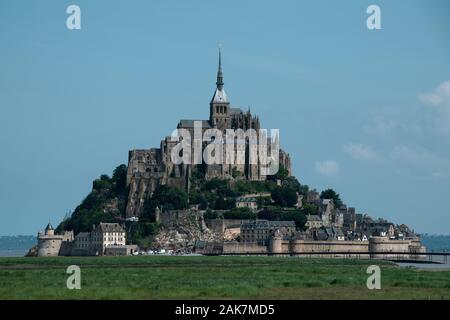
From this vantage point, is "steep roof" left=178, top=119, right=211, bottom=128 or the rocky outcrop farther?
"steep roof" left=178, top=119, right=211, bottom=128

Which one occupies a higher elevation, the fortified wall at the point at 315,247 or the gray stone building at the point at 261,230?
the gray stone building at the point at 261,230

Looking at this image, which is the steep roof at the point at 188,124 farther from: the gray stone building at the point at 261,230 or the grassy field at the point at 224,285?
the grassy field at the point at 224,285

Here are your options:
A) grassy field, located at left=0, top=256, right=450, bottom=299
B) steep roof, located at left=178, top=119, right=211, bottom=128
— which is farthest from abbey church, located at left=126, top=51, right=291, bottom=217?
grassy field, located at left=0, top=256, right=450, bottom=299

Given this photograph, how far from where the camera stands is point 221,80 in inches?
6412

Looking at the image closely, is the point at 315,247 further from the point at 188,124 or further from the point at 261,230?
the point at 188,124

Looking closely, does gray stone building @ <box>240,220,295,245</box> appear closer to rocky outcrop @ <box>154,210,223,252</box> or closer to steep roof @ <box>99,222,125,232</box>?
rocky outcrop @ <box>154,210,223,252</box>

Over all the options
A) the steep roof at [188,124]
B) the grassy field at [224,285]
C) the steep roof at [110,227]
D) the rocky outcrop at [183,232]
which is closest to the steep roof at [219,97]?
the steep roof at [188,124]

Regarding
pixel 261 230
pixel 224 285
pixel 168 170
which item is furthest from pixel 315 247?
pixel 224 285

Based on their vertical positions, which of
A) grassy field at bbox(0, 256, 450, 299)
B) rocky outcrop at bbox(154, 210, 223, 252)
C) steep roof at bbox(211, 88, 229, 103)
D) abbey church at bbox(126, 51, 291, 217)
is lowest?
grassy field at bbox(0, 256, 450, 299)

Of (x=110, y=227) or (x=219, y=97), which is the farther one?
(x=219, y=97)
